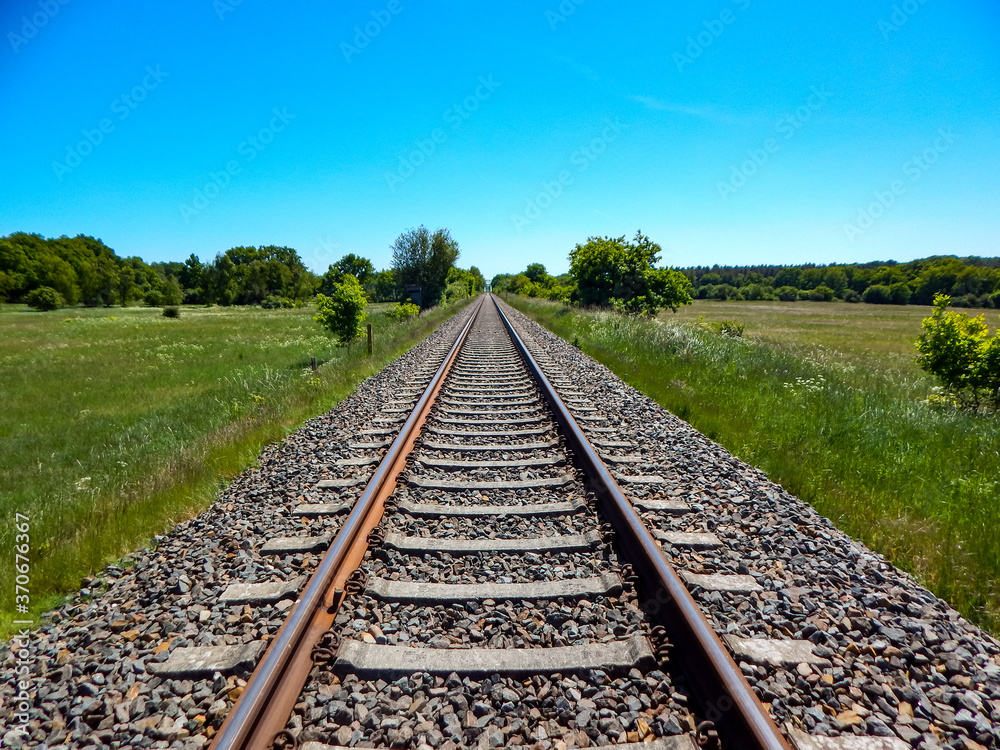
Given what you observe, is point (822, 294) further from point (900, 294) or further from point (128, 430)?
point (128, 430)

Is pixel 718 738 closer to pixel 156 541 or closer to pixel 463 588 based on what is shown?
pixel 463 588

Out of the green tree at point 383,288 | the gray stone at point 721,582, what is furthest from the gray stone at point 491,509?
the green tree at point 383,288

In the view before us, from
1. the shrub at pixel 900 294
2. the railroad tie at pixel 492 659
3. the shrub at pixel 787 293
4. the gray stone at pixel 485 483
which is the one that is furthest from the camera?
the shrub at pixel 787 293

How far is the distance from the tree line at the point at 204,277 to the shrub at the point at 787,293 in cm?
6967

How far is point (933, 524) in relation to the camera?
3.69m

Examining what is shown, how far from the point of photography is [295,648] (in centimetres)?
225

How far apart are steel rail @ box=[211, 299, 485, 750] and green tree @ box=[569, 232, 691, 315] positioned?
25238 millimetres

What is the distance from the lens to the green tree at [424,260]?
47.7 metres

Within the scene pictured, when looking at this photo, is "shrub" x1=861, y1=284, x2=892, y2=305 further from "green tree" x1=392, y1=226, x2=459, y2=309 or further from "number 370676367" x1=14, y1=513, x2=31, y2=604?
"number 370676367" x1=14, y1=513, x2=31, y2=604

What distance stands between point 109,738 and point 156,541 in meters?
2.02

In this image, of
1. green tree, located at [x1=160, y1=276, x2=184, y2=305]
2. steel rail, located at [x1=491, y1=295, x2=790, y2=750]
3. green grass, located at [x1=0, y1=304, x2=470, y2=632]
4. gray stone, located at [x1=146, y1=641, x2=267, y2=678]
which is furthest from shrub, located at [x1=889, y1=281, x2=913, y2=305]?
green tree, located at [x1=160, y1=276, x2=184, y2=305]

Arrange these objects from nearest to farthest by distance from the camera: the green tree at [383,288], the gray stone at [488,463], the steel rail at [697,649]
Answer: the steel rail at [697,649] < the gray stone at [488,463] < the green tree at [383,288]

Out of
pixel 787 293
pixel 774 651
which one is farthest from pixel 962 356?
pixel 787 293

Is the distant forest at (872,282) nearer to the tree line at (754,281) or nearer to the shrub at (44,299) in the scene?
the tree line at (754,281)
